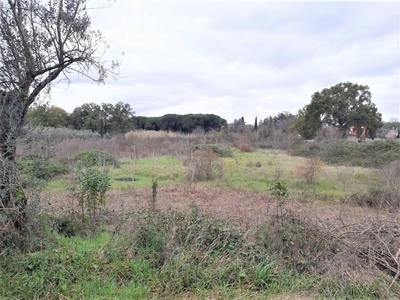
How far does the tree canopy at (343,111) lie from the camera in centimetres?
2591

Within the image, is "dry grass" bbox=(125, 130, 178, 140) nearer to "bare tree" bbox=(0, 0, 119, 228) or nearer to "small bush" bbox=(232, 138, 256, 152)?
"small bush" bbox=(232, 138, 256, 152)

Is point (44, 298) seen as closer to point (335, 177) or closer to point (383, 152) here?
point (335, 177)

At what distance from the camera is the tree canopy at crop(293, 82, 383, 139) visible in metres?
25.9

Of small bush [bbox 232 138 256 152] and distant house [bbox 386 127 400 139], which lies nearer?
small bush [bbox 232 138 256 152]

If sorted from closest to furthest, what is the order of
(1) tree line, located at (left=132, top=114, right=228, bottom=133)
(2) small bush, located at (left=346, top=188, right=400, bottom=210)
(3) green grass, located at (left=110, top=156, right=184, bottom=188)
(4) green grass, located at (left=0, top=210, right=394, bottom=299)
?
1. (4) green grass, located at (left=0, top=210, right=394, bottom=299)
2. (2) small bush, located at (left=346, top=188, right=400, bottom=210)
3. (3) green grass, located at (left=110, top=156, right=184, bottom=188)
4. (1) tree line, located at (left=132, top=114, right=228, bottom=133)

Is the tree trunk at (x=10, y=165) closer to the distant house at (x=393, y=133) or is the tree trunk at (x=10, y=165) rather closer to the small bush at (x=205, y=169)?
the small bush at (x=205, y=169)

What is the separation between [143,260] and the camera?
10.2 ft

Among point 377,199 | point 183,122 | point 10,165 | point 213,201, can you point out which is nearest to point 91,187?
point 10,165

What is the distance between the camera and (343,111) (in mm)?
26625

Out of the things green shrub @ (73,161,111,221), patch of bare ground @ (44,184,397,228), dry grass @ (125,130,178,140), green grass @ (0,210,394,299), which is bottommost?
patch of bare ground @ (44,184,397,228)

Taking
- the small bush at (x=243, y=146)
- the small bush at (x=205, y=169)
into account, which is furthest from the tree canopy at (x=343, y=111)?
the small bush at (x=205, y=169)

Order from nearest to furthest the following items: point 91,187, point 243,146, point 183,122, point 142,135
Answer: point 91,187 → point 243,146 → point 142,135 → point 183,122

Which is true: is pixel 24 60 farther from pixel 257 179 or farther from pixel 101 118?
pixel 101 118

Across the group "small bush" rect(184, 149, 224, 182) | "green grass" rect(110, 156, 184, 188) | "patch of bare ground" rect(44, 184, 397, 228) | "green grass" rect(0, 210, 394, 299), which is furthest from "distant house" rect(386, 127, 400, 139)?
"green grass" rect(0, 210, 394, 299)
